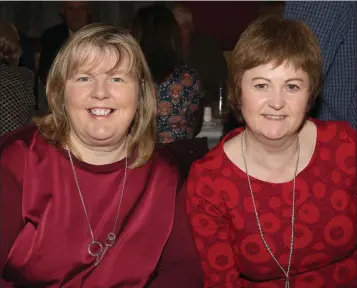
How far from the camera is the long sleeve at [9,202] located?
1.68 metres

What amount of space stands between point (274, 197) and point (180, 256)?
1.26ft

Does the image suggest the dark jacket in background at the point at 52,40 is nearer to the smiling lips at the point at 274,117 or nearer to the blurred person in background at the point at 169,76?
the blurred person in background at the point at 169,76

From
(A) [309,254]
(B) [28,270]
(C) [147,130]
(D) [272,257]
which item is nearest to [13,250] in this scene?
(B) [28,270]

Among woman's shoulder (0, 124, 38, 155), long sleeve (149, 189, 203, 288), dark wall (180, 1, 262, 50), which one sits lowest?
dark wall (180, 1, 262, 50)

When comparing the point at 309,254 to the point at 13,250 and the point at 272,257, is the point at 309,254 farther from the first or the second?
the point at 13,250

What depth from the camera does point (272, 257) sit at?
1.75m

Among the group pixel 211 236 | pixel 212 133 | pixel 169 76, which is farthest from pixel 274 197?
pixel 212 133

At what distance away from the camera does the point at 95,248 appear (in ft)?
5.67

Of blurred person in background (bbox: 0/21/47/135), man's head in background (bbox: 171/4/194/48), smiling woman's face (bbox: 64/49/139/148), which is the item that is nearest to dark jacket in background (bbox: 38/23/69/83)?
man's head in background (bbox: 171/4/194/48)

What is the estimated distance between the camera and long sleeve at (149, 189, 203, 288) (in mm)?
1817

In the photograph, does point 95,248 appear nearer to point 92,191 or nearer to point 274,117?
point 92,191

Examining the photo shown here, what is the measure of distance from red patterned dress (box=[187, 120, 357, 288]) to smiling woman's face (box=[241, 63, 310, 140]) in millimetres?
192

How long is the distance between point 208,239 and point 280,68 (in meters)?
0.61

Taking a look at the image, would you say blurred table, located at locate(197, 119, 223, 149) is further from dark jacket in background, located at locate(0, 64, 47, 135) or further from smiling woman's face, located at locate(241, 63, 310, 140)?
smiling woman's face, located at locate(241, 63, 310, 140)
